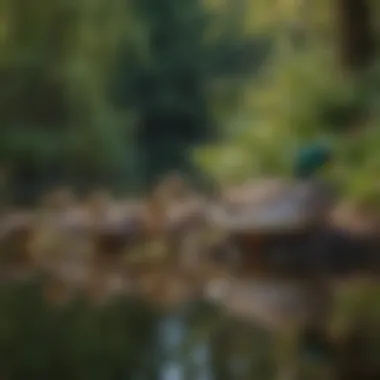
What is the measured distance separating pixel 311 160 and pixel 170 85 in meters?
0.21

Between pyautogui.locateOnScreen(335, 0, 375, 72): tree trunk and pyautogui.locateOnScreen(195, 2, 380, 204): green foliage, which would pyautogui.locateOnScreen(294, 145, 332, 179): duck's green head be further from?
pyautogui.locateOnScreen(335, 0, 375, 72): tree trunk

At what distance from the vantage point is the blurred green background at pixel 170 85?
1.13m

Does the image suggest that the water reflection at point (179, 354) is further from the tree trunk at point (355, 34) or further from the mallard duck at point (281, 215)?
the tree trunk at point (355, 34)

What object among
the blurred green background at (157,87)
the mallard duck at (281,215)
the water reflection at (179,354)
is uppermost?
the blurred green background at (157,87)

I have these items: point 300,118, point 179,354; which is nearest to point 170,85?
point 300,118

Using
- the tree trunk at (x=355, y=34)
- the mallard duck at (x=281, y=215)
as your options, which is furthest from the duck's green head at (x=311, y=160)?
the tree trunk at (x=355, y=34)

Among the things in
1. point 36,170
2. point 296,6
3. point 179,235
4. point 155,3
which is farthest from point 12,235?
point 296,6

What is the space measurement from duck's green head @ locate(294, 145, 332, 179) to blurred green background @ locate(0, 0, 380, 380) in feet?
0.05

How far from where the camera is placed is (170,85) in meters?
1.16

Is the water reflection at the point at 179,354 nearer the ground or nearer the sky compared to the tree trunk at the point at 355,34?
nearer the ground

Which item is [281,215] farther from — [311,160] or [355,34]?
[355,34]

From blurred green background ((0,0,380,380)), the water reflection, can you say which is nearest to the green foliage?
blurred green background ((0,0,380,380))

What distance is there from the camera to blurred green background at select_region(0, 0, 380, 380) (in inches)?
44.6

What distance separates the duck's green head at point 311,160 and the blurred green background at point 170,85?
15 mm
